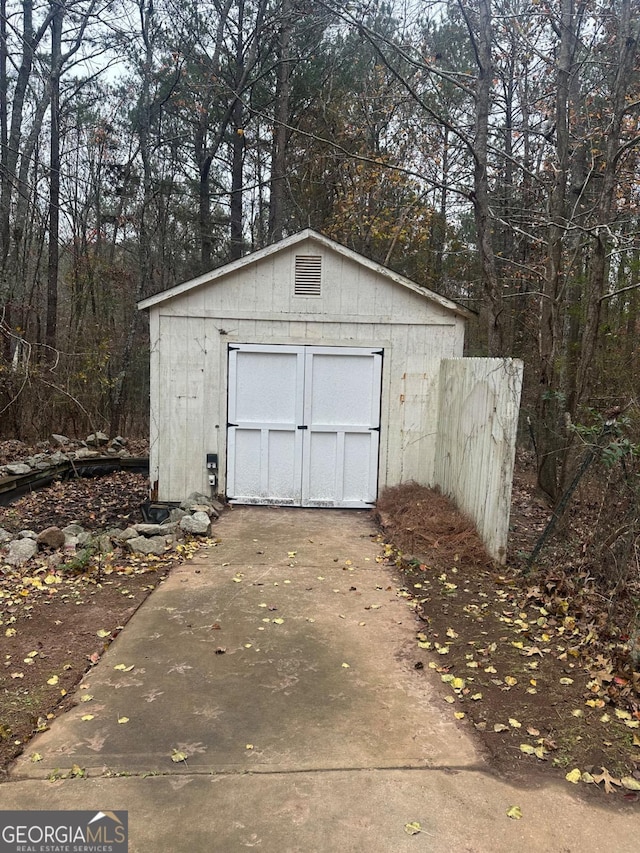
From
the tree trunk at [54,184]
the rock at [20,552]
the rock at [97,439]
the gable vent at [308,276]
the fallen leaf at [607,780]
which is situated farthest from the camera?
the rock at [97,439]

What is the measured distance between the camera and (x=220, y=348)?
7.34 metres

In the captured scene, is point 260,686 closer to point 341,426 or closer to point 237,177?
point 341,426

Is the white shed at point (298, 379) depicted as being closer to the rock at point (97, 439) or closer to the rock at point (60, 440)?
the rock at point (97, 439)

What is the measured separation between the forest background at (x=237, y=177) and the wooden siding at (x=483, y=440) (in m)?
2.88

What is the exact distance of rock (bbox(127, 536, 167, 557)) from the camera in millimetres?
5672

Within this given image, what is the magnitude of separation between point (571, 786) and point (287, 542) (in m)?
3.87

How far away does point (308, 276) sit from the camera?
23.8 feet

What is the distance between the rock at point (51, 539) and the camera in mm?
5707

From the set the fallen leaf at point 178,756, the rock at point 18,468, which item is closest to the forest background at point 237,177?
the rock at point 18,468

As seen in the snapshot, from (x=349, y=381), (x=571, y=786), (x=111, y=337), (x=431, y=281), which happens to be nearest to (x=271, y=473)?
(x=349, y=381)

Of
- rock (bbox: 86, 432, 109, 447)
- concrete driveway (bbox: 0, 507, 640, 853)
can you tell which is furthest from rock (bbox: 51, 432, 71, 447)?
concrete driveway (bbox: 0, 507, 640, 853)

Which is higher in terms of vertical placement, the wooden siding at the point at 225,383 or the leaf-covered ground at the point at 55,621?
the wooden siding at the point at 225,383

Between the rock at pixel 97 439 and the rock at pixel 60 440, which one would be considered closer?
the rock at pixel 60 440

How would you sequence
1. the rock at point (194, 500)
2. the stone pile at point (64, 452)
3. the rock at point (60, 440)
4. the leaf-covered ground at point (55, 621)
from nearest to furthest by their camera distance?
1. the leaf-covered ground at point (55, 621)
2. the rock at point (194, 500)
3. the stone pile at point (64, 452)
4. the rock at point (60, 440)
